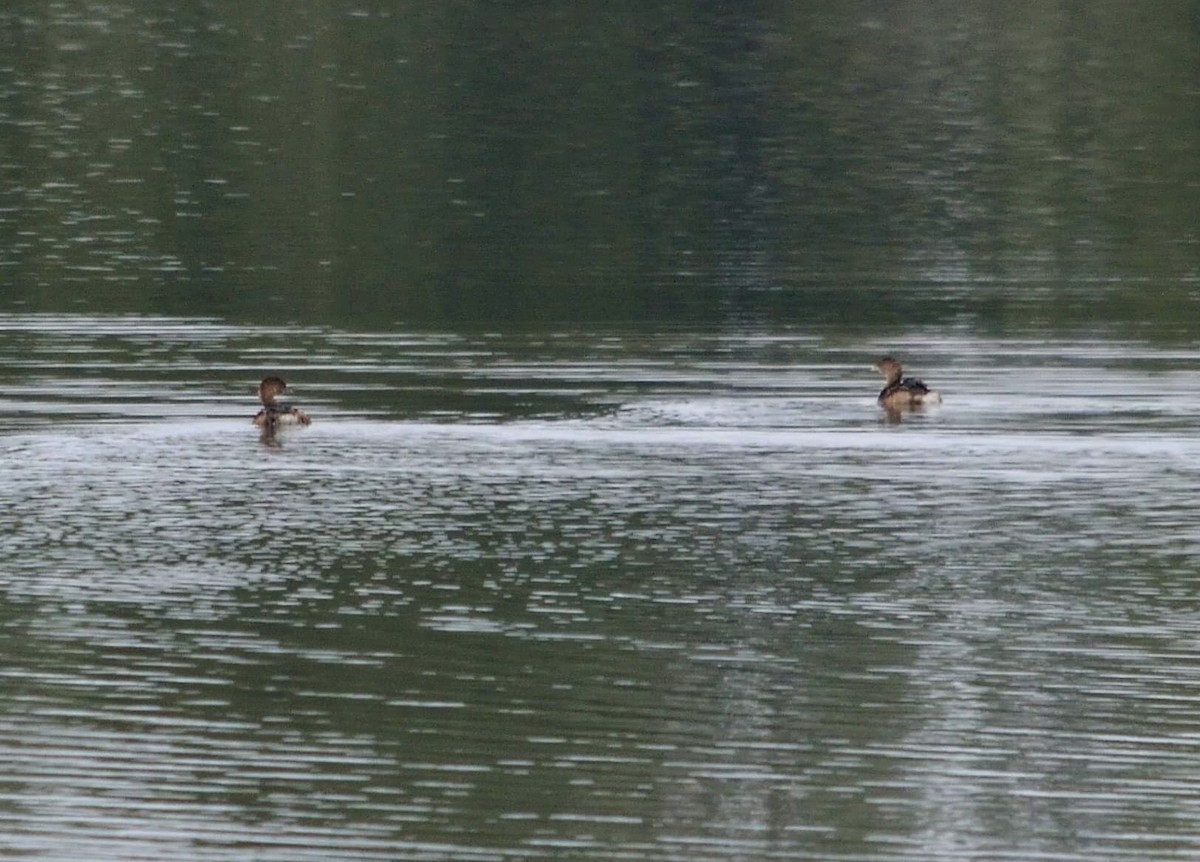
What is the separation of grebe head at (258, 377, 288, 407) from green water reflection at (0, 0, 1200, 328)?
7.80 meters

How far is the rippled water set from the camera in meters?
14.9

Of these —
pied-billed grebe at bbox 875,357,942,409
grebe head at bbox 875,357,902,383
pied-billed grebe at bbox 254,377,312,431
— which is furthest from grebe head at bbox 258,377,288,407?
grebe head at bbox 875,357,902,383

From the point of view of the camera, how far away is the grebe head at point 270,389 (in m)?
26.5

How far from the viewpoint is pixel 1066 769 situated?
15609 millimetres

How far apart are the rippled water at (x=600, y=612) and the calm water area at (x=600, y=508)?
0.17ft

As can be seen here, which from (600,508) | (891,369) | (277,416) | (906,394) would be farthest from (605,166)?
(600,508)

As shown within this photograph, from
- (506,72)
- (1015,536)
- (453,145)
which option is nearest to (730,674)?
(1015,536)

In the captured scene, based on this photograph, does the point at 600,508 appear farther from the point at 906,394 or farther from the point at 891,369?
the point at 891,369

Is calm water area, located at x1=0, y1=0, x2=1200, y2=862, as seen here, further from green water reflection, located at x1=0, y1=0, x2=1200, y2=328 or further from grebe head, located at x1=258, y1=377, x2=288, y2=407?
grebe head, located at x1=258, y1=377, x2=288, y2=407

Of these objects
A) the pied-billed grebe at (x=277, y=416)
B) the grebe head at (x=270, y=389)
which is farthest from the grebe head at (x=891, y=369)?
the grebe head at (x=270, y=389)

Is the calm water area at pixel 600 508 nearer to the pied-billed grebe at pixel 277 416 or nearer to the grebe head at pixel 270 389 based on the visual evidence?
the pied-billed grebe at pixel 277 416

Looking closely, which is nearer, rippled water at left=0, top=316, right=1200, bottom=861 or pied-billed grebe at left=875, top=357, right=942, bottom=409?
rippled water at left=0, top=316, right=1200, bottom=861

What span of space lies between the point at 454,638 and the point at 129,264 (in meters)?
22.1

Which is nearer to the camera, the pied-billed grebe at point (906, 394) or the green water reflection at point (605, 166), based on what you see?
the pied-billed grebe at point (906, 394)
